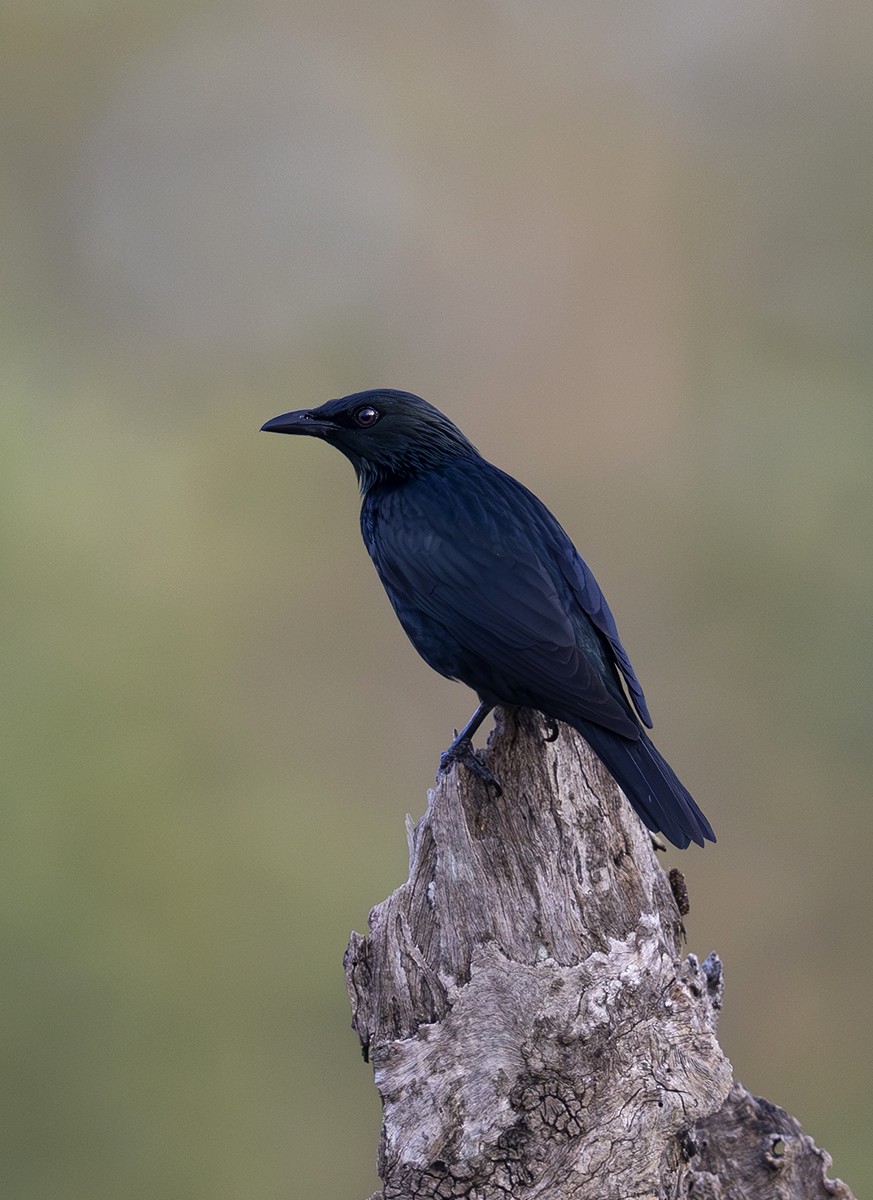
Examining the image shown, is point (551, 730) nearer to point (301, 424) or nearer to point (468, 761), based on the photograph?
point (468, 761)

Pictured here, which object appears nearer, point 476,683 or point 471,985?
point 471,985

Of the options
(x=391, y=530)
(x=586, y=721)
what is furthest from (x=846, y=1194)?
(x=391, y=530)

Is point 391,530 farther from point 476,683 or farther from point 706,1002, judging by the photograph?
point 706,1002

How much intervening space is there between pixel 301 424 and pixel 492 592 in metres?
1.20

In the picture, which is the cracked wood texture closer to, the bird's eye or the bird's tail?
the bird's tail

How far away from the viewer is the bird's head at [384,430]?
478cm

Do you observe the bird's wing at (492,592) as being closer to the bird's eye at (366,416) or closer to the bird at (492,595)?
the bird at (492,595)

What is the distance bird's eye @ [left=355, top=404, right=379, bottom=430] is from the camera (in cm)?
480

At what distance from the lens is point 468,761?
395 cm

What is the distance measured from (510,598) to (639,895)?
97 cm

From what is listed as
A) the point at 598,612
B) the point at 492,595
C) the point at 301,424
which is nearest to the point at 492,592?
the point at 492,595

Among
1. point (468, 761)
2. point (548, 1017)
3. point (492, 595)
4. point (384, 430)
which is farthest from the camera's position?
point (384, 430)

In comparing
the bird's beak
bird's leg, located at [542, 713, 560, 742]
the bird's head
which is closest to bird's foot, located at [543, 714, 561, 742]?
bird's leg, located at [542, 713, 560, 742]

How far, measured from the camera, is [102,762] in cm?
727
